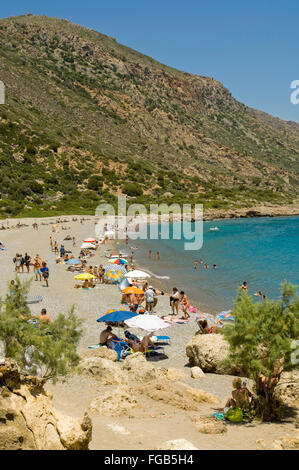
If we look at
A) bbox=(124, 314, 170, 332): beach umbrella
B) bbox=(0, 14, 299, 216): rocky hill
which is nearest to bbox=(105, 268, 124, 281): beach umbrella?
bbox=(124, 314, 170, 332): beach umbrella

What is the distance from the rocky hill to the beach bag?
53.5 metres

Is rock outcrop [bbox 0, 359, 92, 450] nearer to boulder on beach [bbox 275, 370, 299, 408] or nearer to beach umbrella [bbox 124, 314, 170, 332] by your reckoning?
boulder on beach [bbox 275, 370, 299, 408]

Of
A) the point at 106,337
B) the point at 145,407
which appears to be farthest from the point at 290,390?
the point at 106,337

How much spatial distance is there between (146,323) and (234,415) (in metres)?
5.28

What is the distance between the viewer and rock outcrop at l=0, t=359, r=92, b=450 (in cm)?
513

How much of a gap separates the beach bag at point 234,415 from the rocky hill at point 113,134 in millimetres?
53467

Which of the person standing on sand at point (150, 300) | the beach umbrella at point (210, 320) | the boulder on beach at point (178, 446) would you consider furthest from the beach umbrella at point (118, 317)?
the boulder on beach at point (178, 446)

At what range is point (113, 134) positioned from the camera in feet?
342

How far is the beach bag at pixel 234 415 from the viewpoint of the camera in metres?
8.23

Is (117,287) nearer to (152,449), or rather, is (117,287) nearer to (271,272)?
(271,272)

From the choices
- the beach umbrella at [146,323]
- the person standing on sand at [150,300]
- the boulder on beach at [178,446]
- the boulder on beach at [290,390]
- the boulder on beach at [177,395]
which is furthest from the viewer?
the person standing on sand at [150,300]

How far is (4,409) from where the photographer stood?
17.3 ft

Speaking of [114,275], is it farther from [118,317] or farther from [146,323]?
[146,323]

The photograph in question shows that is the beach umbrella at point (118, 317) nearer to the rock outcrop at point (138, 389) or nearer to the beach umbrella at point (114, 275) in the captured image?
the rock outcrop at point (138, 389)
